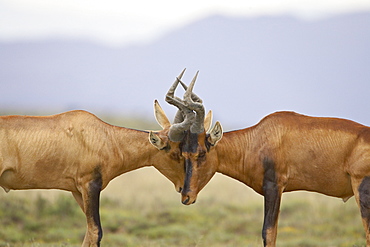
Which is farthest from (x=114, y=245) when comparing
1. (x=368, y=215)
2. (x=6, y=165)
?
(x=368, y=215)

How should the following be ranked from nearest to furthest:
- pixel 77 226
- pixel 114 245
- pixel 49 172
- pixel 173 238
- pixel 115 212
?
pixel 49 172 < pixel 114 245 < pixel 173 238 < pixel 77 226 < pixel 115 212

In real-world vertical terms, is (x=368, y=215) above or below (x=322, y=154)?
below

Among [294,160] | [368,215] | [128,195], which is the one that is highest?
[294,160]

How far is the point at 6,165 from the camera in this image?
9836 millimetres

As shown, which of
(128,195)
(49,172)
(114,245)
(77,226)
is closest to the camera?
(49,172)

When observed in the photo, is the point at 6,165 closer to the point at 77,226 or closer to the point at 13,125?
the point at 13,125

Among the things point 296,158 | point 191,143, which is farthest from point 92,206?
point 296,158

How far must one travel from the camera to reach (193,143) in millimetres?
10070

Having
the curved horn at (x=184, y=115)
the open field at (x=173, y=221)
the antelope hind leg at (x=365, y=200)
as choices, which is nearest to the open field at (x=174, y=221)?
the open field at (x=173, y=221)

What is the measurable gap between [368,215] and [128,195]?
35.3ft

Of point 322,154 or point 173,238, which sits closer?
point 322,154

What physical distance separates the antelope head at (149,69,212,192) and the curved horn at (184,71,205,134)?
0.08 feet

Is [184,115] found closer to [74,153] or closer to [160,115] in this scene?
[160,115]

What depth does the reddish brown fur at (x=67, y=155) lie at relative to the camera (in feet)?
32.8
